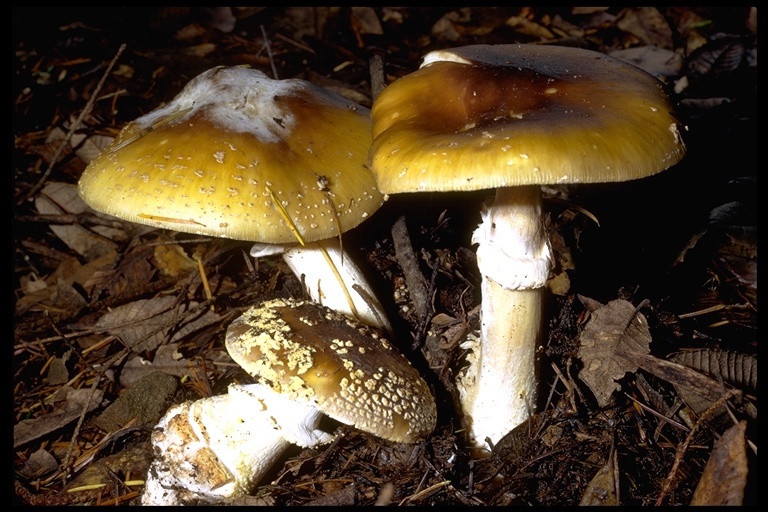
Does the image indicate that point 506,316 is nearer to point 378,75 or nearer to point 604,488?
point 604,488

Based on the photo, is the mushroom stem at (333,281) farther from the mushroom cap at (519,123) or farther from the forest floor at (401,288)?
the mushroom cap at (519,123)

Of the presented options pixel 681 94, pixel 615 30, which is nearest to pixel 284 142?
pixel 681 94

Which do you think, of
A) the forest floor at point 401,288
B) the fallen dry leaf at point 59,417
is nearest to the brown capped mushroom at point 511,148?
the forest floor at point 401,288

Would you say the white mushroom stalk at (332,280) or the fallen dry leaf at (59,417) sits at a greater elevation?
the white mushroom stalk at (332,280)

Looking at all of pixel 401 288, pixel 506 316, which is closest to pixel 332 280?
pixel 401 288

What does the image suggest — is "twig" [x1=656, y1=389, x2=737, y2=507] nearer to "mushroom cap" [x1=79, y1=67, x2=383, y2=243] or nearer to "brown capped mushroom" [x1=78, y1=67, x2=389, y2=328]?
"brown capped mushroom" [x1=78, y1=67, x2=389, y2=328]

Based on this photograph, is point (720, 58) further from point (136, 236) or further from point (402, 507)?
point (136, 236)

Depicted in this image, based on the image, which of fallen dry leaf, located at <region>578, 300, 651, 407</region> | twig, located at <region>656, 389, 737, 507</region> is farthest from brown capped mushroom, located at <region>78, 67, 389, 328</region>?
twig, located at <region>656, 389, 737, 507</region>
